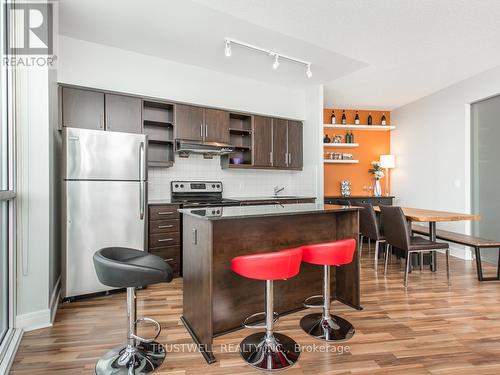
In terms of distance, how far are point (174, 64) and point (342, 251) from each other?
3.54 meters

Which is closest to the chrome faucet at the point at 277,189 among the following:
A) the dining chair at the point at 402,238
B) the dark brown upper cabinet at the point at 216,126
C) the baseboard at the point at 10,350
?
the dark brown upper cabinet at the point at 216,126

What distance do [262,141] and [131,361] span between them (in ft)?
11.8

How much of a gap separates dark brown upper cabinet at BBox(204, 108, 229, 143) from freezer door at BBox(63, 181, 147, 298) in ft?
4.69

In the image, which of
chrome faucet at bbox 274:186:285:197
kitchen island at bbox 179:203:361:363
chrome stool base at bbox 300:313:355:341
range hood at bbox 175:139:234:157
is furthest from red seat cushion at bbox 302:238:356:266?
A: chrome faucet at bbox 274:186:285:197

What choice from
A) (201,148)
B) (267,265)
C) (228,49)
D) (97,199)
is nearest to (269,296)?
(267,265)

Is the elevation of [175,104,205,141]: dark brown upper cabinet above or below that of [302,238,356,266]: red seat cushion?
above

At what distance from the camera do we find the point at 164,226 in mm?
3510

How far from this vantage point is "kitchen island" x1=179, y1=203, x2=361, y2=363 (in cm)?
197

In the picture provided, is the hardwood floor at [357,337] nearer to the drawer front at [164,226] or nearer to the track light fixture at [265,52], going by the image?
the drawer front at [164,226]

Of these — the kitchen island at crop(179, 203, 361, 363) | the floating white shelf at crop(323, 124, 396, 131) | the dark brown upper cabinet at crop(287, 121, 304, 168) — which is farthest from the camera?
the floating white shelf at crop(323, 124, 396, 131)

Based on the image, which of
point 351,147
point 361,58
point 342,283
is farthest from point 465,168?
point 342,283

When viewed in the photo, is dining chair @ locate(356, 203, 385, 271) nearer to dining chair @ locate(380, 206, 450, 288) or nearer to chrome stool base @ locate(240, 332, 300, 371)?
dining chair @ locate(380, 206, 450, 288)

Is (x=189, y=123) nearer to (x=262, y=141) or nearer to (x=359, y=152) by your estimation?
(x=262, y=141)

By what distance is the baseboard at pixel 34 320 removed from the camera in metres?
2.23
